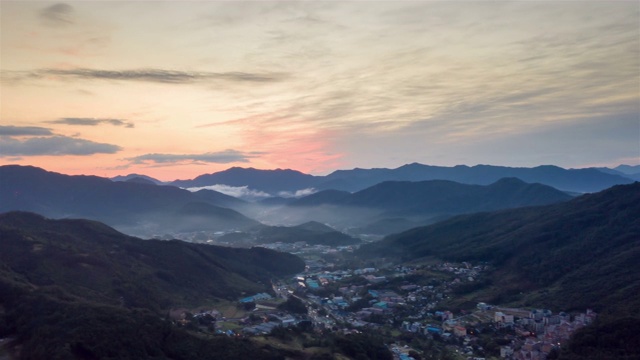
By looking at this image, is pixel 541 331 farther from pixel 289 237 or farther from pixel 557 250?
pixel 289 237

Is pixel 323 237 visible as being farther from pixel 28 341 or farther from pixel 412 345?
pixel 28 341

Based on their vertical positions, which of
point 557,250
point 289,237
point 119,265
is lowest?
point 289,237

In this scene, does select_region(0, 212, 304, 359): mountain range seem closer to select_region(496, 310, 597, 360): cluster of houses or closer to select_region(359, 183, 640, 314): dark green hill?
select_region(496, 310, 597, 360): cluster of houses

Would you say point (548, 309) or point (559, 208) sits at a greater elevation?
point (559, 208)

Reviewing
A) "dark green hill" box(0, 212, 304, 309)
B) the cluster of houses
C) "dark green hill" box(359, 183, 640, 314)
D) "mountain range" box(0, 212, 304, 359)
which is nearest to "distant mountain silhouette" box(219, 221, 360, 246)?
"dark green hill" box(359, 183, 640, 314)

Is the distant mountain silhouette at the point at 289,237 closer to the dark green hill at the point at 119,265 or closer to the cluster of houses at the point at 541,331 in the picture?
the dark green hill at the point at 119,265

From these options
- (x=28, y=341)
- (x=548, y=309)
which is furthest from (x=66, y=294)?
(x=548, y=309)

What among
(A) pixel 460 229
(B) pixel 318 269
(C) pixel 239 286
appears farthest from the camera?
(A) pixel 460 229

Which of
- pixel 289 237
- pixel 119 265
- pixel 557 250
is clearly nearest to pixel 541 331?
pixel 557 250
